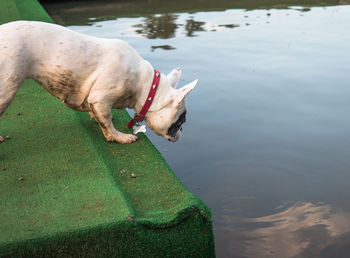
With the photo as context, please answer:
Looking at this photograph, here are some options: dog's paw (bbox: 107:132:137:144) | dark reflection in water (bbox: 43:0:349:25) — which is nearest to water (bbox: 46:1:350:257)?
dog's paw (bbox: 107:132:137:144)

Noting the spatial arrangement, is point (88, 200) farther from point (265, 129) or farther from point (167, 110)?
point (265, 129)

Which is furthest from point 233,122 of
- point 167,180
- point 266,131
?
point 167,180

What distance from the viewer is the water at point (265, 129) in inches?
135

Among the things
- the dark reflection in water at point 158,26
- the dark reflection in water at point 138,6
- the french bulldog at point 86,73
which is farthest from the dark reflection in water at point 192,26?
the french bulldog at point 86,73

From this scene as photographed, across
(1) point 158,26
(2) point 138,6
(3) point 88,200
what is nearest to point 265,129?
(3) point 88,200

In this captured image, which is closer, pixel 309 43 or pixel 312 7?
pixel 309 43

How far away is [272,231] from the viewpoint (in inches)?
133

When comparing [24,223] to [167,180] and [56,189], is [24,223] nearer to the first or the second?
[56,189]

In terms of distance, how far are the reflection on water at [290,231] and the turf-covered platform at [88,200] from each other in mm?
515

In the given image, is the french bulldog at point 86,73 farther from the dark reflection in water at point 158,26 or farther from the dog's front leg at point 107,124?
the dark reflection in water at point 158,26

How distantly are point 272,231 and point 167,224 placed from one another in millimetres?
1038

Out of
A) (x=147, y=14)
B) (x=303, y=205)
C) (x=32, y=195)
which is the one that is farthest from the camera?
(x=147, y=14)

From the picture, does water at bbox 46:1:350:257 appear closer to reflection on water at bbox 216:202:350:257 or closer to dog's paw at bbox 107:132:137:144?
reflection on water at bbox 216:202:350:257

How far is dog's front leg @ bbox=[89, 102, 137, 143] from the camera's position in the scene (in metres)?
3.78
